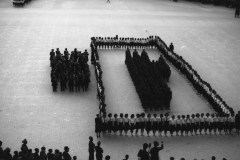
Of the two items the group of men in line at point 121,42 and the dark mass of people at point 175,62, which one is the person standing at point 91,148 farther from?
→ the group of men in line at point 121,42

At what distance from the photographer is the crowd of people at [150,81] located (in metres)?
14.9

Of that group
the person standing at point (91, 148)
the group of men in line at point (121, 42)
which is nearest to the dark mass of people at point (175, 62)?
the group of men in line at point (121, 42)

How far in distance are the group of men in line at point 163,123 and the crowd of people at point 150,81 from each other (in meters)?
→ 1.95

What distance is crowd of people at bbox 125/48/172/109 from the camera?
14938 millimetres

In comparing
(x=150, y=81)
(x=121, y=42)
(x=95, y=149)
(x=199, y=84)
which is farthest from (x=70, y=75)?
Result: (x=121, y=42)

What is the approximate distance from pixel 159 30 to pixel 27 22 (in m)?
11.3

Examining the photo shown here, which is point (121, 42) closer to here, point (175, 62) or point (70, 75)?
point (175, 62)

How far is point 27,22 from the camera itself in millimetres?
28844

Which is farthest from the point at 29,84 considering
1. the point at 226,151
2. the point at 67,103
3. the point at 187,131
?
the point at 226,151

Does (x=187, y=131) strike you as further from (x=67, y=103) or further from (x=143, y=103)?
(x=67, y=103)

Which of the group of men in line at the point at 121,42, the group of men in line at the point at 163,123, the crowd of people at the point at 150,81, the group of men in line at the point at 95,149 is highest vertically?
the group of men in line at the point at 121,42

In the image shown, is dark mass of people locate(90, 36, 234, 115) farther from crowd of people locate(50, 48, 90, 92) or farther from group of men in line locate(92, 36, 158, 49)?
crowd of people locate(50, 48, 90, 92)

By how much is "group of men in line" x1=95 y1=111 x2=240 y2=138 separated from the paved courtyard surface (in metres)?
0.38

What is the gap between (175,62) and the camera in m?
19.6
